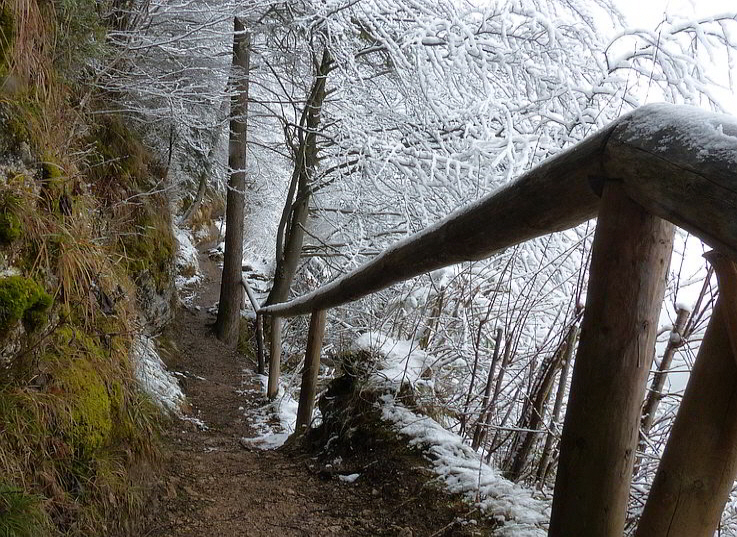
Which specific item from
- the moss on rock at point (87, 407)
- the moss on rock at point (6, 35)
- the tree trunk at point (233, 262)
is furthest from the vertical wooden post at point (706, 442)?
the tree trunk at point (233, 262)

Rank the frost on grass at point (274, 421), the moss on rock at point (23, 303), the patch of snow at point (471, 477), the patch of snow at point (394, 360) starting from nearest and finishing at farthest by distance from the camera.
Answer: the patch of snow at point (471, 477), the moss on rock at point (23, 303), the patch of snow at point (394, 360), the frost on grass at point (274, 421)

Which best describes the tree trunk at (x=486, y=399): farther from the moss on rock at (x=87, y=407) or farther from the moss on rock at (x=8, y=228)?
the moss on rock at (x=8, y=228)

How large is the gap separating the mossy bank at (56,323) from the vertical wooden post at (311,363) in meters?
1.05

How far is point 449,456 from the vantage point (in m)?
2.46

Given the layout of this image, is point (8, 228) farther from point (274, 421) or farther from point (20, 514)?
point (274, 421)

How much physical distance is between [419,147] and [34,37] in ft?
14.6

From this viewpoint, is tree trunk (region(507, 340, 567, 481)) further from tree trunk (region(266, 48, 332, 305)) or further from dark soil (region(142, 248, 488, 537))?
tree trunk (region(266, 48, 332, 305))

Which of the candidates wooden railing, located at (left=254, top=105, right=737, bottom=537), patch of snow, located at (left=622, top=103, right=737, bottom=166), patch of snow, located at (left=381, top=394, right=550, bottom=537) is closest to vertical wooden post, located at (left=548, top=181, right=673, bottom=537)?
wooden railing, located at (left=254, top=105, right=737, bottom=537)

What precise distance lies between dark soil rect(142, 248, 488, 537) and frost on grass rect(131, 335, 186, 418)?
294 millimetres

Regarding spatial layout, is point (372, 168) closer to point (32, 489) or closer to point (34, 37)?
point (34, 37)

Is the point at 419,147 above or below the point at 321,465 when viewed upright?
above

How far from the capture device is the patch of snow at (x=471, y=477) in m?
1.91

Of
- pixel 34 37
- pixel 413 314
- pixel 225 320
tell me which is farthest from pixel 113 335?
pixel 225 320

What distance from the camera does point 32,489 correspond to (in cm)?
190
